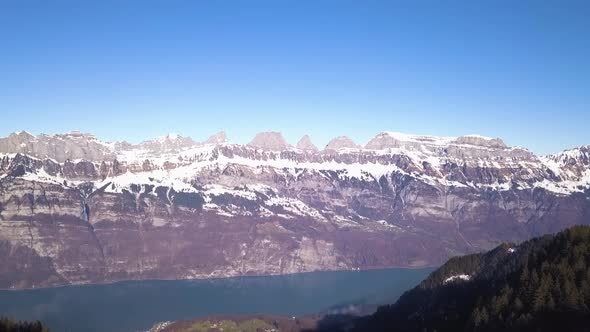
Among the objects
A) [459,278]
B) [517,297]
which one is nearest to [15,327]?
[517,297]

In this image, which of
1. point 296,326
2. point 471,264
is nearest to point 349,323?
point 296,326

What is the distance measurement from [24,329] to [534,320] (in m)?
81.2

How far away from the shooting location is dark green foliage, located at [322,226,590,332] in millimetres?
91325

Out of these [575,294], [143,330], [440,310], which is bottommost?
[143,330]

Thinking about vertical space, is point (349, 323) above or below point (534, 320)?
below

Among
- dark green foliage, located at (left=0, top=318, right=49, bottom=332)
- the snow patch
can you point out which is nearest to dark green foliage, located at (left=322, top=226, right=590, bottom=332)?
the snow patch

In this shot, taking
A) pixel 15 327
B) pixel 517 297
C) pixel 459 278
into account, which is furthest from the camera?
pixel 459 278

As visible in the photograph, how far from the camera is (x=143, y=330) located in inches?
7598

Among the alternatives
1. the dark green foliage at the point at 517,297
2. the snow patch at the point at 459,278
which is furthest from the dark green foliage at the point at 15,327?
the snow patch at the point at 459,278

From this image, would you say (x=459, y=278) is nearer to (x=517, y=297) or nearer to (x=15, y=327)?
(x=517, y=297)

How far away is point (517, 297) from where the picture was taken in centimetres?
10069

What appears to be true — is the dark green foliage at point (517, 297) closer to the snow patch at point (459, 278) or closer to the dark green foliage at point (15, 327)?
the snow patch at point (459, 278)

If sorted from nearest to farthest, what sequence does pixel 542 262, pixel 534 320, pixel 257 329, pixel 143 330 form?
pixel 534 320
pixel 542 262
pixel 257 329
pixel 143 330

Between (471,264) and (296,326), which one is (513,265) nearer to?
(471,264)
